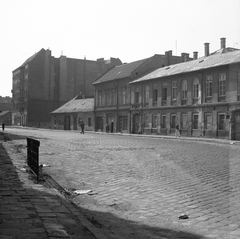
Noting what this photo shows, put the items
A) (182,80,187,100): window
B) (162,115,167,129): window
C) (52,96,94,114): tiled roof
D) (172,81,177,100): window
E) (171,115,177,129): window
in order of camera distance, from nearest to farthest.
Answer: (182,80,187,100): window, (171,115,177,129): window, (172,81,177,100): window, (162,115,167,129): window, (52,96,94,114): tiled roof

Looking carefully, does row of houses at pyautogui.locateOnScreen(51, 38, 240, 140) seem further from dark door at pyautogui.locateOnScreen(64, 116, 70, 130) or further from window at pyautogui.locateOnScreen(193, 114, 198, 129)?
dark door at pyautogui.locateOnScreen(64, 116, 70, 130)

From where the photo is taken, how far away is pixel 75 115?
5762 cm

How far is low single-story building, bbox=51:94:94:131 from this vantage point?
54.9 meters

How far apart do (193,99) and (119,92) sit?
49.3 feet

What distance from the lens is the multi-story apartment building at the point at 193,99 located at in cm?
3080

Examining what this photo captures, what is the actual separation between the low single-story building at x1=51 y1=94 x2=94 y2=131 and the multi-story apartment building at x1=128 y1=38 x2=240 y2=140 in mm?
11547

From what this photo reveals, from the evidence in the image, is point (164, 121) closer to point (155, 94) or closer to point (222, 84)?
point (155, 94)

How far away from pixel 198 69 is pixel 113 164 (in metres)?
24.5

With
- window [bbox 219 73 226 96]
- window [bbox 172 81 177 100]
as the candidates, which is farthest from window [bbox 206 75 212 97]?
window [bbox 172 81 177 100]

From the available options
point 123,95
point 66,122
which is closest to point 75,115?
point 66,122

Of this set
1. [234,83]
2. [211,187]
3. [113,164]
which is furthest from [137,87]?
[211,187]

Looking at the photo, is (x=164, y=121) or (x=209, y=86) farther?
(x=164, y=121)

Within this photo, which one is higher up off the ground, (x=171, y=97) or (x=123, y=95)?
(x=123, y=95)

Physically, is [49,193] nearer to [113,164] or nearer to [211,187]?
[211,187]
